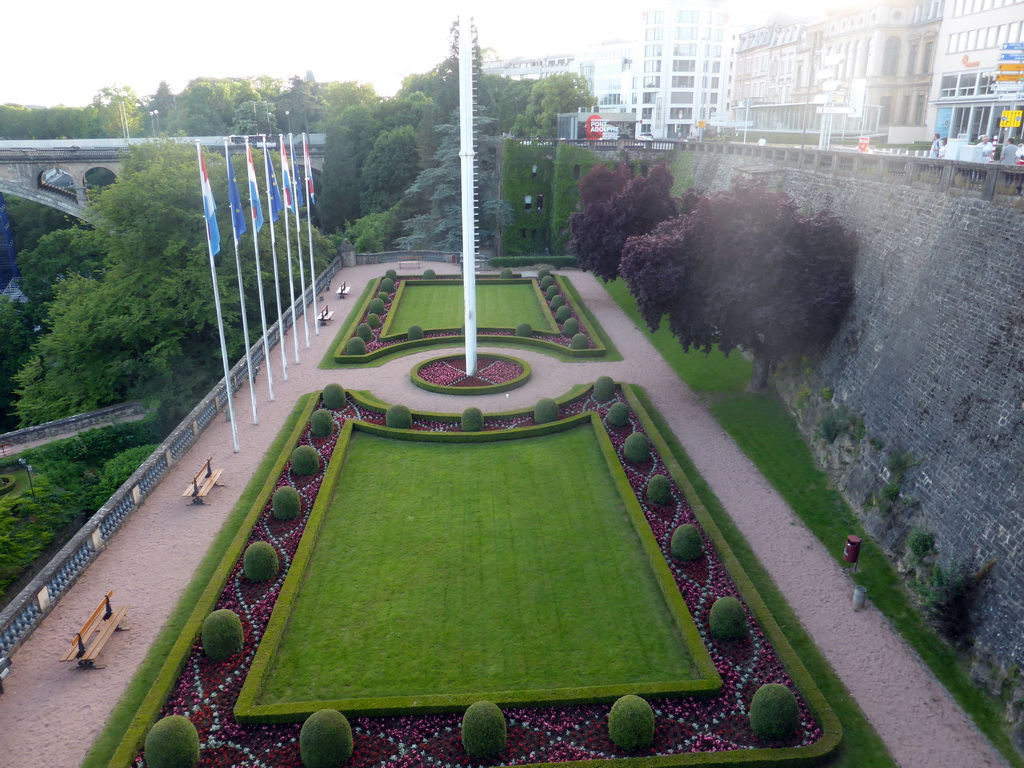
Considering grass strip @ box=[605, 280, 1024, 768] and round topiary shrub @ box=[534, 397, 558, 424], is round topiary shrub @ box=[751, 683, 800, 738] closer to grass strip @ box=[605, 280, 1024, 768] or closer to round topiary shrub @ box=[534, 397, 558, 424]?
grass strip @ box=[605, 280, 1024, 768]

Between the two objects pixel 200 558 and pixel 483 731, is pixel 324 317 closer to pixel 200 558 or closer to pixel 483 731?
pixel 200 558

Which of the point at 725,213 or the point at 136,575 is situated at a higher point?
the point at 725,213

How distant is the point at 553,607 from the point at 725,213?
16.7 meters

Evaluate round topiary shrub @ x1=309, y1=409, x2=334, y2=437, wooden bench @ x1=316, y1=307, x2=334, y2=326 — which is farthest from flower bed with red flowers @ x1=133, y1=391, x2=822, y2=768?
wooden bench @ x1=316, y1=307, x2=334, y2=326

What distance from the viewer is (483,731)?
1295 centimetres

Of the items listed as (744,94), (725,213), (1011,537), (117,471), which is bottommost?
(117,471)

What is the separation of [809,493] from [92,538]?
67.3ft

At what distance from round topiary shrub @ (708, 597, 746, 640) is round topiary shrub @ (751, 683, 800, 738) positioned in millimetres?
2312

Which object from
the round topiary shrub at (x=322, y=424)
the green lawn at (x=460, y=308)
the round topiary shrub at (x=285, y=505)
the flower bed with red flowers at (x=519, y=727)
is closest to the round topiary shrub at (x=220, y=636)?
the flower bed with red flowers at (x=519, y=727)

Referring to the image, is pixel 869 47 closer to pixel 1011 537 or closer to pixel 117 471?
pixel 1011 537

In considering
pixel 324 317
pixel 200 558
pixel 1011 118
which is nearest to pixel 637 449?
pixel 200 558

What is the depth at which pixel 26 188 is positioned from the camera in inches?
2562

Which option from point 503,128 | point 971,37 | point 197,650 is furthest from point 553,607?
point 503,128

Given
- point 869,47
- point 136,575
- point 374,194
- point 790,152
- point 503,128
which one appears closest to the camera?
point 136,575
